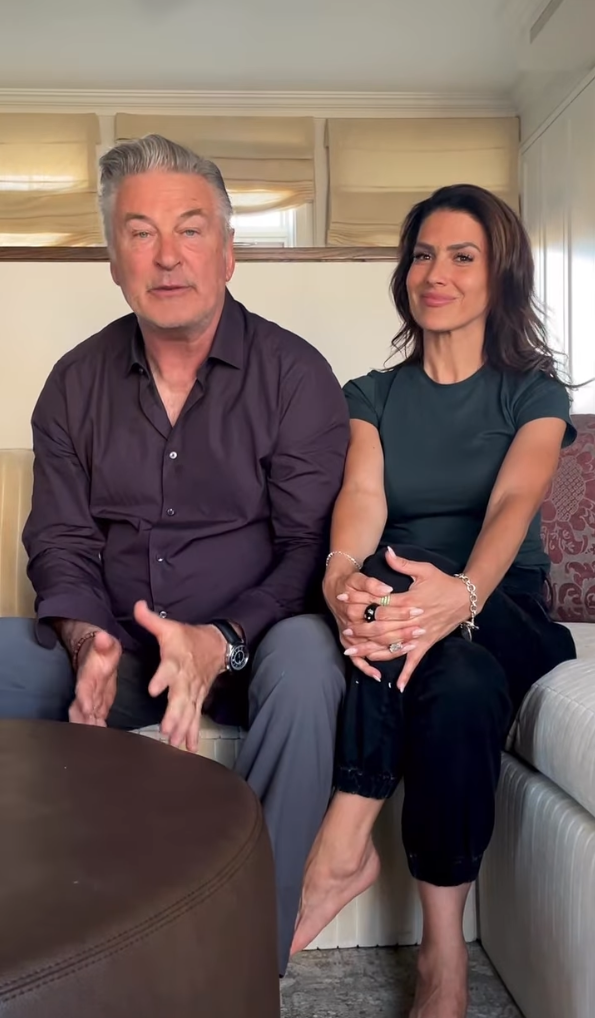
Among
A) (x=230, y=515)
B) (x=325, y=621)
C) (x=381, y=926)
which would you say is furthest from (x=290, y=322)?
(x=381, y=926)

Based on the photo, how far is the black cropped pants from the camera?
1134mm

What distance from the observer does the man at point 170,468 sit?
4.62ft

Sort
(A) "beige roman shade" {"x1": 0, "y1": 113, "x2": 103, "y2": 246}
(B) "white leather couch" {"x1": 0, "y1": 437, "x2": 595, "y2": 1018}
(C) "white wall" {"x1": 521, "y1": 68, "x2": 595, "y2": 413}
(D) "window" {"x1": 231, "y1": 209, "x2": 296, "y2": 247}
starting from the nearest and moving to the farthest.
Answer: (B) "white leather couch" {"x1": 0, "y1": 437, "x2": 595, "y2": 1018} < (C) "white wall" {"x1": 521, "y1": 68, "x2": 595, "y2": 413} < (A) "beige roman shade" {"x1": 0, "y1": 113, "x2": 103, "y2": 246} < (D) "window" {"x1": 231, "y1": 209, "x2": 296, "y2": 247}

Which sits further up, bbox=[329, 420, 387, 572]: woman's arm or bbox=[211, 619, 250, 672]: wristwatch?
bbox=[329, 420, 387, 572]: woman's arm

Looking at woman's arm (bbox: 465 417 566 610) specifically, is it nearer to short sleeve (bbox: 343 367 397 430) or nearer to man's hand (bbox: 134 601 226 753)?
short sleeve (bbox: 343 367 397 430)

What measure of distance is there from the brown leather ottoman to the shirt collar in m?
0.73

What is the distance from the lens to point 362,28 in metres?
5.00

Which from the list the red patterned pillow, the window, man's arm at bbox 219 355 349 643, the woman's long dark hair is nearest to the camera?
man's arm at bbox 219 355 349 643

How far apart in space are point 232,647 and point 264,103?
5253 mm

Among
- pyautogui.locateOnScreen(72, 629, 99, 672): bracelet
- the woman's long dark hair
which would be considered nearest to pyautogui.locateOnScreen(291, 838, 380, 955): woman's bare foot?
pyautogui.locateOnScreen(72, 629, 99, 672): bracelet

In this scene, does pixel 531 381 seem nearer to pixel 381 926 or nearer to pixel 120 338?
pixel 120 338

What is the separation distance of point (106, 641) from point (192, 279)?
556mm

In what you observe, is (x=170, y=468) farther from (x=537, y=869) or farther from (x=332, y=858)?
(x=537, y=869)

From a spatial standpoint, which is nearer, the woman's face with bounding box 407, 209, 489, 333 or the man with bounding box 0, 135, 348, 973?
the man with bounding box 0, 135, 348, 973
